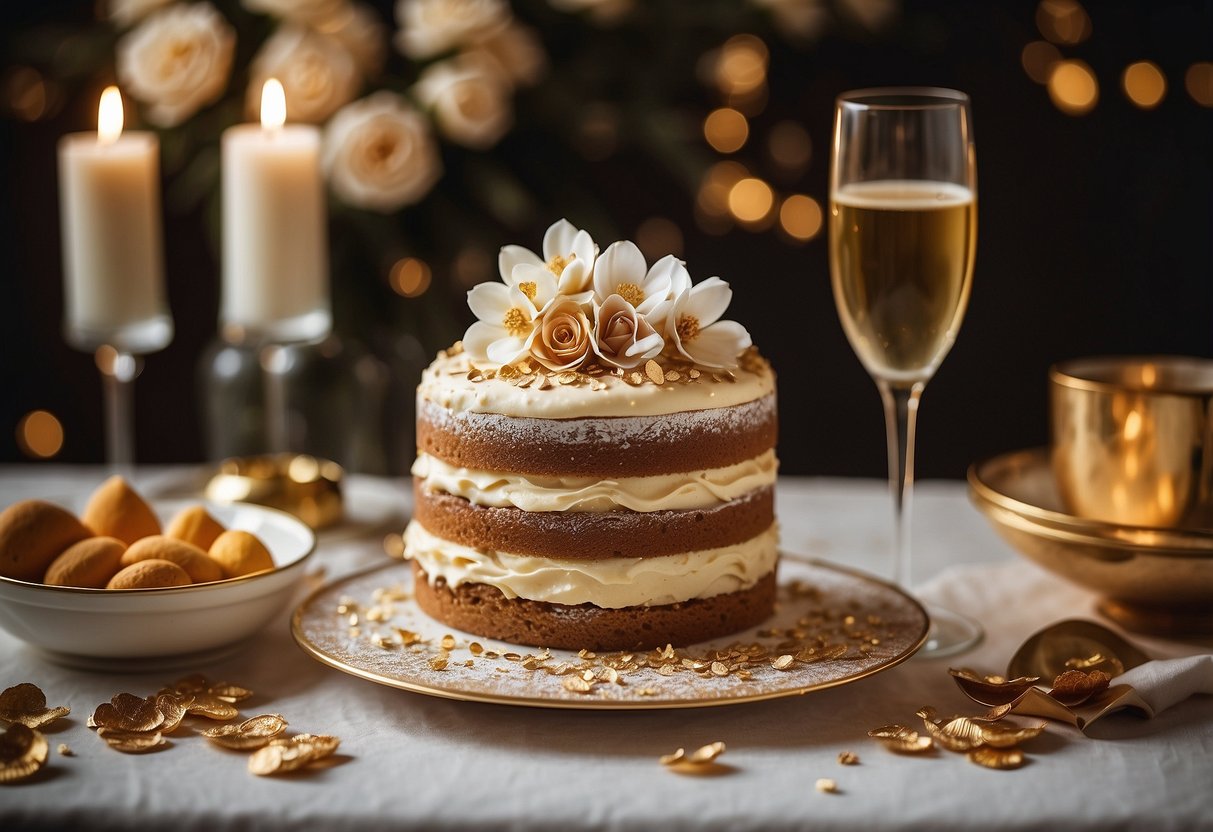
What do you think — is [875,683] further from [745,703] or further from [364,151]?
[364,151]

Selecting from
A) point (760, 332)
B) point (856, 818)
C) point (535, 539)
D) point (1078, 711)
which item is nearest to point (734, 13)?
point (760, 332)

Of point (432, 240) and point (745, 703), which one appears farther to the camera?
point (432, 240)

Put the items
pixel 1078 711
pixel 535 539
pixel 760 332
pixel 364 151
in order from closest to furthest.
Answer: pixel 1078 711
pixel 535 539
pixel 364 151
pixel 760 332

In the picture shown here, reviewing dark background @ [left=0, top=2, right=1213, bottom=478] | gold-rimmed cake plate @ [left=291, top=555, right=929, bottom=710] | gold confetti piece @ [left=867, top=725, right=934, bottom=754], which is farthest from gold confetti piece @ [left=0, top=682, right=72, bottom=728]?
dark background @ [left=0, top=2, right=1213, bottom=478]

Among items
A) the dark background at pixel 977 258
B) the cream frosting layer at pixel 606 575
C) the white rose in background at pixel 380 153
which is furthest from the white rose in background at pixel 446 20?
the cream frosting layer at pixel 606 575

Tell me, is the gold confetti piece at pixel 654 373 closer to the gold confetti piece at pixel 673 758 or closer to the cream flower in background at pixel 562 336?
the cream flower in background at pixel 562 336

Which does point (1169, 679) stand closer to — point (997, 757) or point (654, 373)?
point (997, 757)
